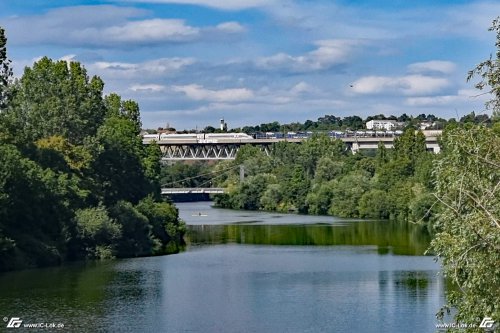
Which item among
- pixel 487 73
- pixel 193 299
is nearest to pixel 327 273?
pixel 193 299

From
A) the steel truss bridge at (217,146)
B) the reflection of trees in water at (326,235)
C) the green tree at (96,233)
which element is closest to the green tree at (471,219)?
the green tree at (96,233)

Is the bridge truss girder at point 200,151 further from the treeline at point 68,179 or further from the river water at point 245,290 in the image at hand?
the river water at point 245,290

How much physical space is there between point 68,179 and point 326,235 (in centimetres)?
2300

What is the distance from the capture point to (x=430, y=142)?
147875 mm

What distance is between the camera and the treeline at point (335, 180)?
93750mm

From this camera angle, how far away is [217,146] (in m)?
168

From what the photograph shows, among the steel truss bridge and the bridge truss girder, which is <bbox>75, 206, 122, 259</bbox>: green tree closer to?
the steel truss bridge

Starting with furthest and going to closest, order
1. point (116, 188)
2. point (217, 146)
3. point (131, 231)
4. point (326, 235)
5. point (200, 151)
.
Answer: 1. point (200, 151)
2. point (217, 146)
3. point (326, 235)
4. point (116, 188)
5. point (131, 231)

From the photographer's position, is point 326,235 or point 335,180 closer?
point 326,235

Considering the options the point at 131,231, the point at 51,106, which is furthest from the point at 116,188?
the point at 51,106

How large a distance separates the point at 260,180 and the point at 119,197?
177 ft

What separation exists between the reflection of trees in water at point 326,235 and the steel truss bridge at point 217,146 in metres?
73.2

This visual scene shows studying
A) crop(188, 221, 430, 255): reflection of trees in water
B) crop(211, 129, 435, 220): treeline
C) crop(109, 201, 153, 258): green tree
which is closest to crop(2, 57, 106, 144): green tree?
crop(109, 201, 153, 258): green tree

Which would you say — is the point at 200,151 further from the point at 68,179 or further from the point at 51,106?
the point at 68,179
